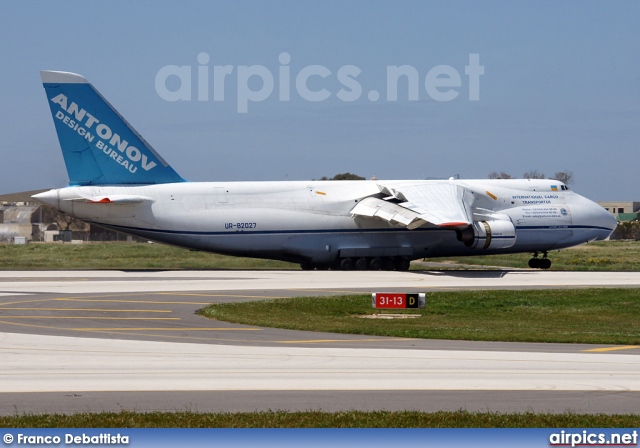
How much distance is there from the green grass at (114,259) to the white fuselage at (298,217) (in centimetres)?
567

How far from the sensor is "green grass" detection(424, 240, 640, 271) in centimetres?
5516

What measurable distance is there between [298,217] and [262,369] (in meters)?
29.8

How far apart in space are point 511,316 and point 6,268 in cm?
2927

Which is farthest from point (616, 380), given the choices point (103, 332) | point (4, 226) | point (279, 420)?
point (4, 226)

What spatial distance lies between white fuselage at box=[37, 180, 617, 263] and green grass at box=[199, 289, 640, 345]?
1378 centimetres

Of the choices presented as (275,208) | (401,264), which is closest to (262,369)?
(275,208)

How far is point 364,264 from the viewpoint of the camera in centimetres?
4781

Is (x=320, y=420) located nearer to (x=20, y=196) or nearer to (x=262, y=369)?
(x=262, y=369)

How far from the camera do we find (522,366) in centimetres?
1692

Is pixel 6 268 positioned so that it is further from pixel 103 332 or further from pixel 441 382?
pixel 441 382

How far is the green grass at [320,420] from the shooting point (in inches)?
463

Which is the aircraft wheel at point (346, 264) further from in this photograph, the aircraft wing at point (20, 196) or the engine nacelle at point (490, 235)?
the aircraft wing at point (20, 196)

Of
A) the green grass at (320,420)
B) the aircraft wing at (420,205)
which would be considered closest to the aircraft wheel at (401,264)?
the aircraft wing at (420,205)

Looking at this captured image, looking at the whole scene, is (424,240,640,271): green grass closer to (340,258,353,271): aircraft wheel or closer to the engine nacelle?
the engine nacelle
